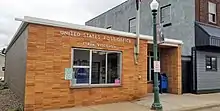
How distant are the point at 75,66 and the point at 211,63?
11860 millimetres

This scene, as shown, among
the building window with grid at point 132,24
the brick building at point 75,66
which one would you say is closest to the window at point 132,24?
the building window with grid at point 132,24

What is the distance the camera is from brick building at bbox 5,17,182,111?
10.4m

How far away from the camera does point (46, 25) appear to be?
10.8 m

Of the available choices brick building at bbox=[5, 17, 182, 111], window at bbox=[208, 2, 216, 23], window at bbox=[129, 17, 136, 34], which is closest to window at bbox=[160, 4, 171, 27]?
window at bbox=[208, 2, 216, 23]

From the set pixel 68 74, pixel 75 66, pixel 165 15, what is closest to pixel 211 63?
pixel 165 15

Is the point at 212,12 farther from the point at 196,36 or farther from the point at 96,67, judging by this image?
the point at 96,67

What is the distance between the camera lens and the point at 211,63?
19.1m

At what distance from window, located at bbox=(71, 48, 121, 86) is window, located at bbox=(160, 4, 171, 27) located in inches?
339

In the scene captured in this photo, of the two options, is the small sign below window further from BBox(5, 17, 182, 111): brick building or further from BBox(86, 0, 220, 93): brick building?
BBox(86, 0, 220, 93): brick building

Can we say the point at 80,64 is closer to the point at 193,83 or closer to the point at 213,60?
the point at 193,83

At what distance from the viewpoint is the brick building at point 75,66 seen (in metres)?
10.4

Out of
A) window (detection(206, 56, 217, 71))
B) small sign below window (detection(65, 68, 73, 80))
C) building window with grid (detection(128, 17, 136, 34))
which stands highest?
building window with grid (detection(128, 17, 136, 34))

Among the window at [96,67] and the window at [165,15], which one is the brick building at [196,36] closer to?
the window at [165,15]

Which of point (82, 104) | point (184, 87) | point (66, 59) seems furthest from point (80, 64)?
point (184, 87)
